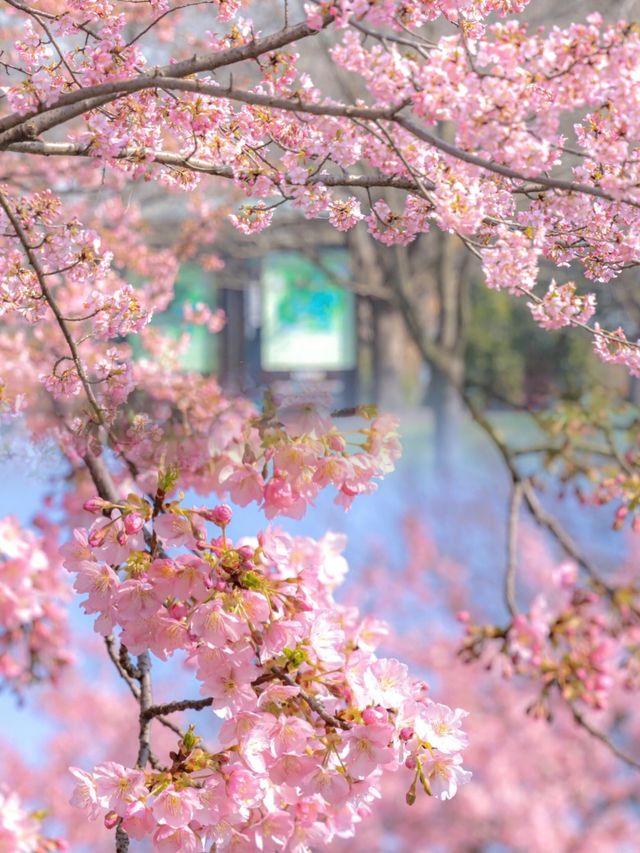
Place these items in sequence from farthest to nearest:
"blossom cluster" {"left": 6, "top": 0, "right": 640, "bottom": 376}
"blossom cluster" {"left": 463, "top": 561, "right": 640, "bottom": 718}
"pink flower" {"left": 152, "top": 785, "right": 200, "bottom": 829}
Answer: "blossom cluster" {"left": 463, "top": 561, "right": 640, "bottom": 718} → "pink flower" {"left": 152, "top": 785, "right": 200, "bottom": 829} → "blossom cluster" {"left": 6, "top": 0, "right": 640, "bottom": 376}

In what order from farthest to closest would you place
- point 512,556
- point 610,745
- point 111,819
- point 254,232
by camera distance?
point 512,556, point 610,745, point 254,232, point 111,819

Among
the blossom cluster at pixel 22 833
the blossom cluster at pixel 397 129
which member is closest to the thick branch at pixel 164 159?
the blossom cluster at pixel 397 129

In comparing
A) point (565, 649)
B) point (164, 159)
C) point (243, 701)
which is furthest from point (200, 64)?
point (565, 649)

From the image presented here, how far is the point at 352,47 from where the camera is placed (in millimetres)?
964

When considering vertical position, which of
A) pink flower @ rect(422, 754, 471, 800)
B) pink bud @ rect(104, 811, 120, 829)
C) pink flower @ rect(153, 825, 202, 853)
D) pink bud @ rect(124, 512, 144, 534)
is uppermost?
pink bud @ rect(124, 512, 144, 534)

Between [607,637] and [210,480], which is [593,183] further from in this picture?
[607,637]

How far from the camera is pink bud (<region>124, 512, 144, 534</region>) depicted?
1.15 m

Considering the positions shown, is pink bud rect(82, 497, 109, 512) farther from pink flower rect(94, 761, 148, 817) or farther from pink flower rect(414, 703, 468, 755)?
pink flower rect(414, 703, 468, 755)

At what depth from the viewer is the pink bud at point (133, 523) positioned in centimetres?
115

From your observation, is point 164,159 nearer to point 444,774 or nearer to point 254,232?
point 254,232

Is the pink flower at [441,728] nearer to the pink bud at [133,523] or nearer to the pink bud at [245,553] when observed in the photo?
the pink bud at [245,553]

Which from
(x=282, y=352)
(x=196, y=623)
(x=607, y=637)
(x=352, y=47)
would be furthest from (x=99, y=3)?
(x=282, y=352)

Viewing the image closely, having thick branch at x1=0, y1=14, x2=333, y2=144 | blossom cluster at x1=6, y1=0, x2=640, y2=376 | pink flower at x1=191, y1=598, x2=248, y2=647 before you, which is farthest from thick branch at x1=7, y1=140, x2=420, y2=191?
pink flower at x1=191, y1=598, x2=248, y2=647

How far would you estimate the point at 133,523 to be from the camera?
1.15 m
